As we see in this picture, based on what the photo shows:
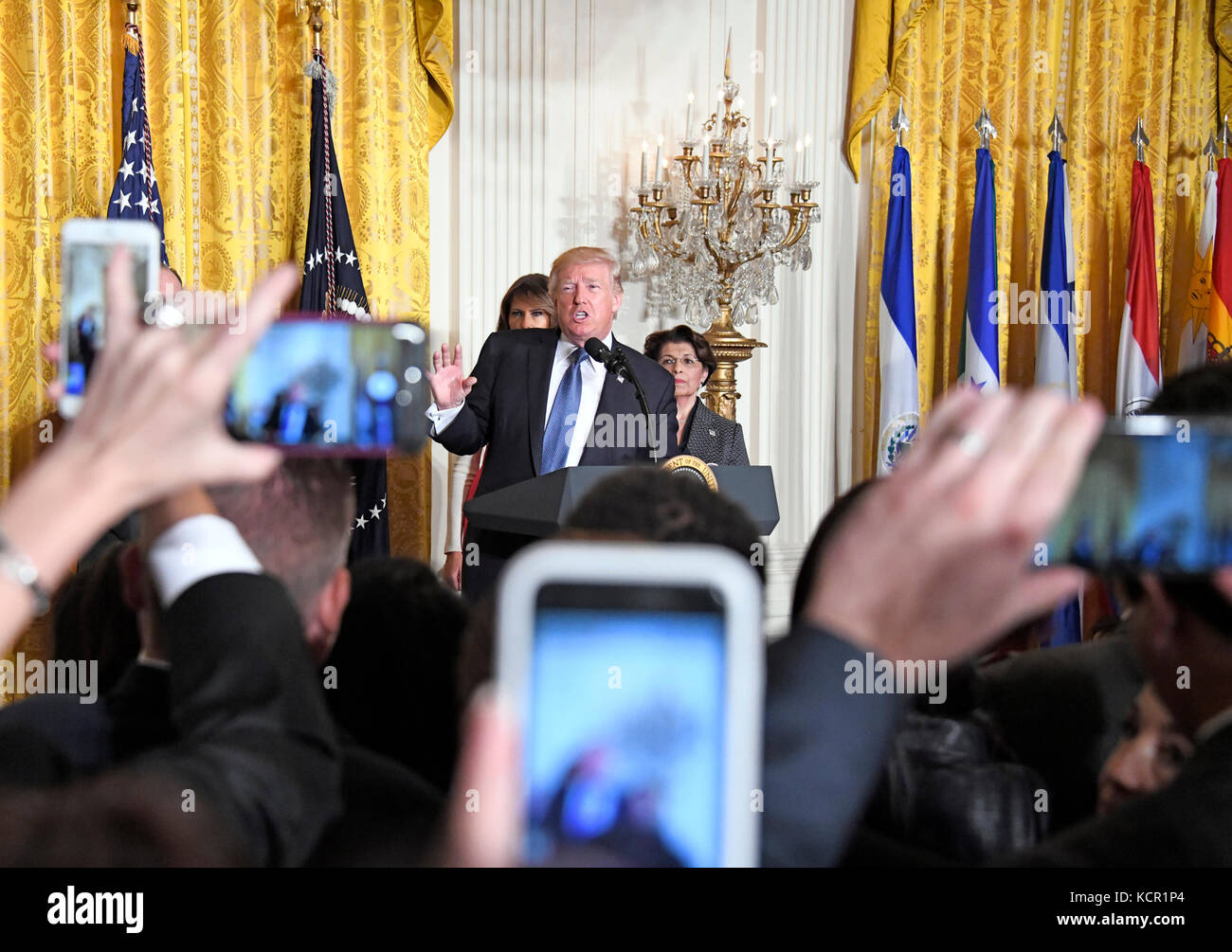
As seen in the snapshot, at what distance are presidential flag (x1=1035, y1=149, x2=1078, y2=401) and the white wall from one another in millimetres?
800

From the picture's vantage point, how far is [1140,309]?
4.48m

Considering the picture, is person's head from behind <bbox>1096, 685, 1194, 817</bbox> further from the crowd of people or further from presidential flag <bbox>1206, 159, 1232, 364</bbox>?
presidential flag <bbox>1206, 159, 1232, 364</bbox>

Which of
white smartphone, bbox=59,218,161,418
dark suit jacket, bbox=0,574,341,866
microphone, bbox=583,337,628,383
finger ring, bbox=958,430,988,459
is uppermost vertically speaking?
microphone, bbox=583,337,628,383

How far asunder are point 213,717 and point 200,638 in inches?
2.0

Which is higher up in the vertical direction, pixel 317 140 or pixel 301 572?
pixel 317 140

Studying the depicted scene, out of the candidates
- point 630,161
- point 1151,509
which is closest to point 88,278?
point 1151,509

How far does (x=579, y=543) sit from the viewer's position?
66 cm

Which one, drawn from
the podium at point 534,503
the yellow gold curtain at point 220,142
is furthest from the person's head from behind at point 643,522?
the yellow gold curtain at point 220,142

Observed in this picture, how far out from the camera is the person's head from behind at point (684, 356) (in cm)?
389

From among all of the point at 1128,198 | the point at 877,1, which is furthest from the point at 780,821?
the point at 1128,198

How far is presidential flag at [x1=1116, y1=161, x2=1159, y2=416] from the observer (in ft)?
14.5

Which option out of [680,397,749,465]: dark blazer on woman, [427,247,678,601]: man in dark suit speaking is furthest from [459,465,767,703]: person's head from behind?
[680,397,749,465]: dark blazer on woman
